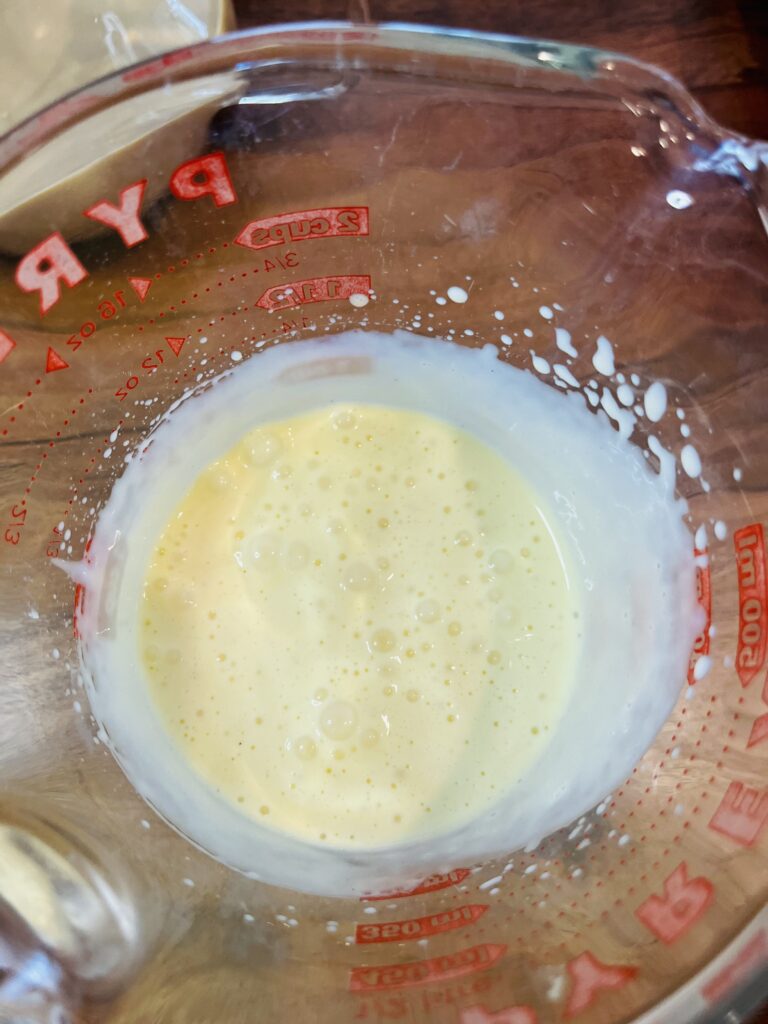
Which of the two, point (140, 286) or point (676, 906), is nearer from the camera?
point (676, 906)

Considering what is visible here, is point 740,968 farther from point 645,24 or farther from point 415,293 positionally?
point 645,24

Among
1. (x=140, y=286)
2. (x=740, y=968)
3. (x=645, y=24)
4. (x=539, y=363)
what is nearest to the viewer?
(x=740, y=968)

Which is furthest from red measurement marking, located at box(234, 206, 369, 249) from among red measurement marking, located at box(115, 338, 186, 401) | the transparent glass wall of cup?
red measurement marking, located at box(115, 338, 186, 401)

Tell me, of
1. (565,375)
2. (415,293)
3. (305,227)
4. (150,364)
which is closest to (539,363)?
(565,375)

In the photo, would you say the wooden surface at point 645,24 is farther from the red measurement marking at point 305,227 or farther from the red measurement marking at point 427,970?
the red measurement marking at point 427,970

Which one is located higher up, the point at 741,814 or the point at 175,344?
the point at 175,344

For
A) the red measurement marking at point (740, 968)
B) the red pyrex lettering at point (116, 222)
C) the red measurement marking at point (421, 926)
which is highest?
the red pyrex lettering at point (116, 222)

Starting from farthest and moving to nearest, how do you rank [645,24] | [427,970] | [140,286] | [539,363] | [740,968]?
[645,24], [539,363], [140,286], [427,970], [740,968]

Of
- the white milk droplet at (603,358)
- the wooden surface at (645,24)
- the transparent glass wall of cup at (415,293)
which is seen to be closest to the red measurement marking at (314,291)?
the transparent glass wall of cup at (415,293)
